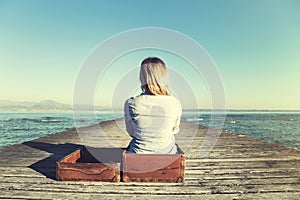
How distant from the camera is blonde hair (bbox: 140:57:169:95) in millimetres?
3416

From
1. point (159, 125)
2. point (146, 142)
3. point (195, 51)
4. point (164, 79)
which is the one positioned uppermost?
point (195, 51)

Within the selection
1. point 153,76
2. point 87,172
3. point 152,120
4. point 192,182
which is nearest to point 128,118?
point 152,120

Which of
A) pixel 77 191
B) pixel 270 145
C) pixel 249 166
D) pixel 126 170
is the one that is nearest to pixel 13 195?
pixel 77 191

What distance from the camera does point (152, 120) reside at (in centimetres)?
343

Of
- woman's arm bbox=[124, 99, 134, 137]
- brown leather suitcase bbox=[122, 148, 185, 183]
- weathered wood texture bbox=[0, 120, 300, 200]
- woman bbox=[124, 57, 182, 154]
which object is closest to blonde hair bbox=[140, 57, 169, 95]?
woman bbox=[124, 57, 182, 154]

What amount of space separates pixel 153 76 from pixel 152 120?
0.53 metres

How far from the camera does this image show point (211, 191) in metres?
3.04

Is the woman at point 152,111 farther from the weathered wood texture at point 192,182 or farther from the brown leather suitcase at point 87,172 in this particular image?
the weathered wood texture at point 192,182

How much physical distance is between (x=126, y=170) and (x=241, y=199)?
1.30m

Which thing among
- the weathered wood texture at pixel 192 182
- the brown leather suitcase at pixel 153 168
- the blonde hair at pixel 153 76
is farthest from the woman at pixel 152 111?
the weathered wood texture at pixel 192 182

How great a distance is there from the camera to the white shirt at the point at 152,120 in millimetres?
3402

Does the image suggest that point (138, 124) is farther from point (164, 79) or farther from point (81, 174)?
point (81, 174)

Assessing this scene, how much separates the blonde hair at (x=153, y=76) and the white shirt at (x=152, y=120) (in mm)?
91

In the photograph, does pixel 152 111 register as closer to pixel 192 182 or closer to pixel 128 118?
pixel 128 118
